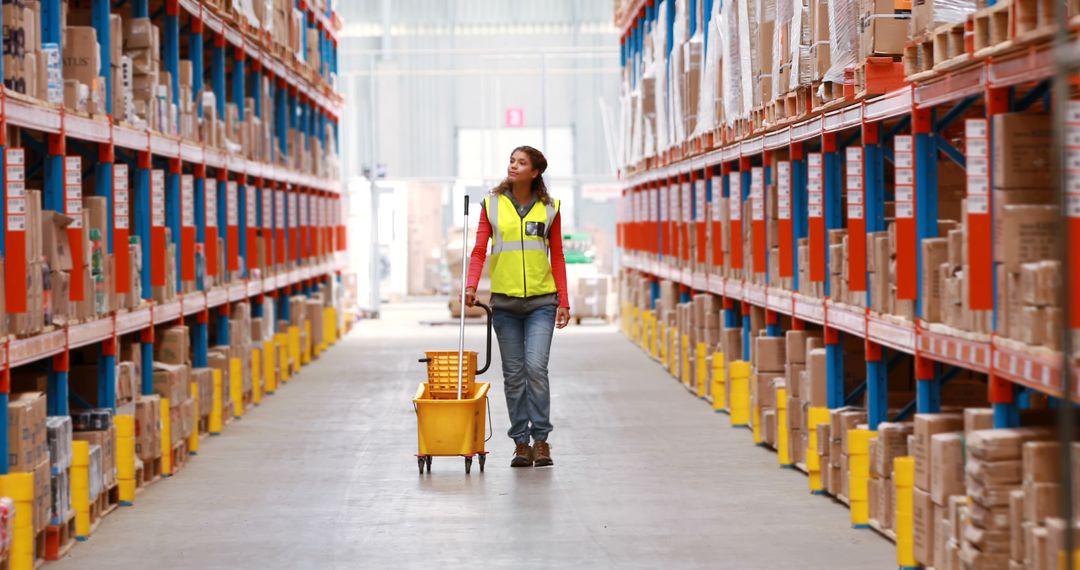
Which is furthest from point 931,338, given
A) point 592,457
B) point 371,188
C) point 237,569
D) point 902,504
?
point 371,188

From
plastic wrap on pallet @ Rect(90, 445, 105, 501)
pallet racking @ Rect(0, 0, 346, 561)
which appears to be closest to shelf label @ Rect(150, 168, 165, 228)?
pallet racking @ Rect(0, 0, 346, 561)

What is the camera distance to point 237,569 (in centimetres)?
661

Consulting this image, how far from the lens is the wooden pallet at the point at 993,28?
16.7ft

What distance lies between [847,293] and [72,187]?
3905 mm

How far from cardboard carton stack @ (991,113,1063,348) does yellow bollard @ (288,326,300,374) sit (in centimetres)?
1110

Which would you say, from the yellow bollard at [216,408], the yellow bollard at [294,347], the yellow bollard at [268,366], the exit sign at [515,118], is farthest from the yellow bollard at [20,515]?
the exit sign at [515,118]

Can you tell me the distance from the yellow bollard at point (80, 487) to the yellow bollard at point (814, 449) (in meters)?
3.72

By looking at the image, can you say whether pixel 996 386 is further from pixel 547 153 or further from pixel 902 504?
pixel 547 153

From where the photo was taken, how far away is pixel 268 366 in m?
14.0

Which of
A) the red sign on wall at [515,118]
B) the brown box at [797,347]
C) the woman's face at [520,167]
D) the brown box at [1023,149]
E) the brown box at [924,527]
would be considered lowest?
the brown box at [924,527]

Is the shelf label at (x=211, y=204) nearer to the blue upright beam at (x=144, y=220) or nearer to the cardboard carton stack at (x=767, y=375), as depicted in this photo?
the blue upright beam at (x=144, y=220)

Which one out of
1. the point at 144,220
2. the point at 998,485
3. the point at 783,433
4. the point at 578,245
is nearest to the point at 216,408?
the point at 144,220

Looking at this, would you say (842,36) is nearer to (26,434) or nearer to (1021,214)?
(1021,214)

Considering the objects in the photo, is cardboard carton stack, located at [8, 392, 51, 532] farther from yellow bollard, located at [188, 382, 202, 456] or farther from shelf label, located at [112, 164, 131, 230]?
yellow bollard, located at [188, 382, 202, 456]
